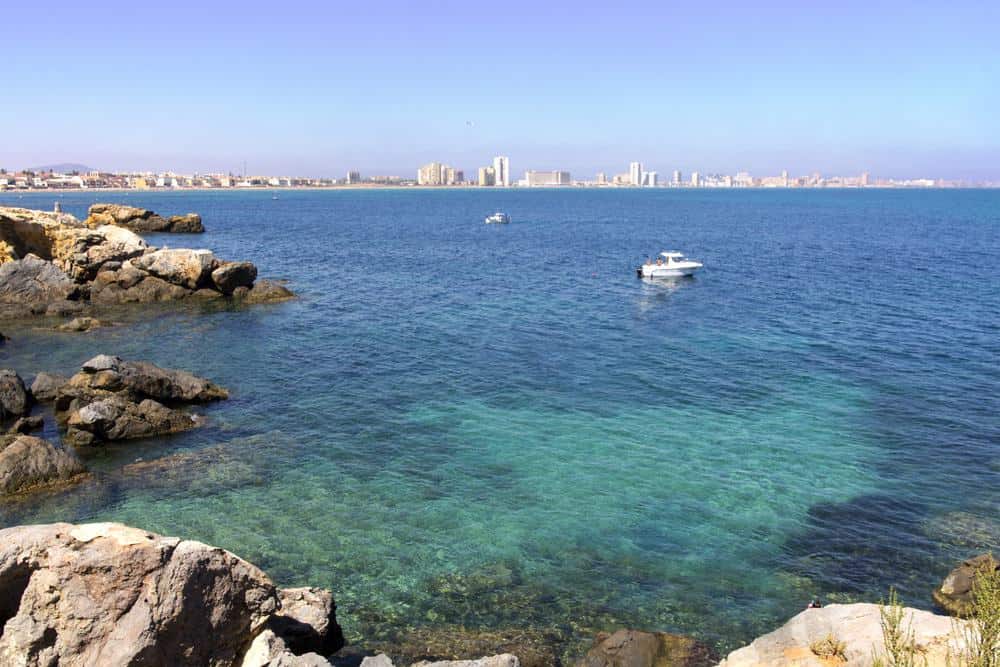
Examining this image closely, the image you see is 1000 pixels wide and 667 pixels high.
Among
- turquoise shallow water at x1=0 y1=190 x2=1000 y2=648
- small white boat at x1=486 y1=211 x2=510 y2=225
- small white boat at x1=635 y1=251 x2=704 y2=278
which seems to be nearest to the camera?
turquoise shallow water at x1=0 y1=190 x2=1000 y2=648

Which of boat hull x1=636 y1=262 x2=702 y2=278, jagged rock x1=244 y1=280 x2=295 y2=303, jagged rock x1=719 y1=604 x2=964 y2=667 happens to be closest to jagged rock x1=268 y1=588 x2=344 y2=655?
jagged rock x1=719 y1=604 x2=964 y2=667

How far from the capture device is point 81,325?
4709 centimetres

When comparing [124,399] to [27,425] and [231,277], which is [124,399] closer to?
[27,425]

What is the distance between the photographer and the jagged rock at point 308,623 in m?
15.3

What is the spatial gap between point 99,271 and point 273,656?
5521cm

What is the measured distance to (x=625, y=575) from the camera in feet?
66.0

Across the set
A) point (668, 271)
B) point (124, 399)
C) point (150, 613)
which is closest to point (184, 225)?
point (668, 271)

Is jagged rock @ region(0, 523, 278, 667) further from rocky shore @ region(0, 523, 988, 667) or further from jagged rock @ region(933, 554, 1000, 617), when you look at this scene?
jagged rock @ region(933, 554, 1000, 617)

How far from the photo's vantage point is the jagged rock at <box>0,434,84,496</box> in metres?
24.3

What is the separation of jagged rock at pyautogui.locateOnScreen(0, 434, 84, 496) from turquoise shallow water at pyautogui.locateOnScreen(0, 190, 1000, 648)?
1147 mm

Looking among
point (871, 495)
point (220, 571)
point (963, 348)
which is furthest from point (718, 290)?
point (220, 571)

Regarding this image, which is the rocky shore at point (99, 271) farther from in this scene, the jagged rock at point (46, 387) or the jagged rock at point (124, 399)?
the jagged rock at point (124, 399)

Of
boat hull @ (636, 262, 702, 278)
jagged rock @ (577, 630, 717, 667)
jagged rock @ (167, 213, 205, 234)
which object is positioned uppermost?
jagged rock @ (167, 213, 205, 234)

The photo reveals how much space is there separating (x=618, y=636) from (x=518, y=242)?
98817mm
